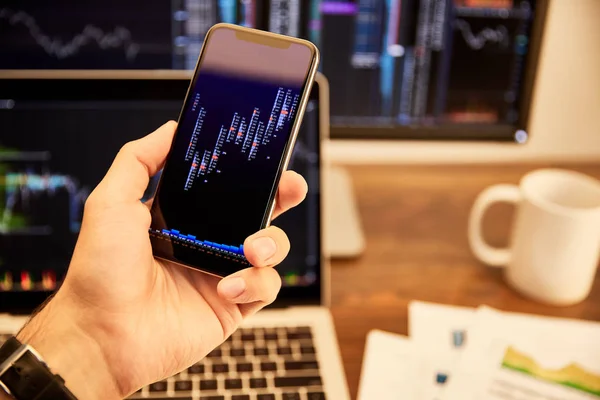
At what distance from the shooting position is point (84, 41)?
75 cm

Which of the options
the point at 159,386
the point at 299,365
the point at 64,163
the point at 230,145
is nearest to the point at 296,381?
the point at 299,365

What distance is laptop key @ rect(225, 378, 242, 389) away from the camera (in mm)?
623

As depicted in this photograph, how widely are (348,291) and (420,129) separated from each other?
22 cm

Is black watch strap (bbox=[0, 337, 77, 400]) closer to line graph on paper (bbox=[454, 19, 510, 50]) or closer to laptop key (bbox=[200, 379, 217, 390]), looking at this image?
laptop key (bbox=[200, 379, 217, 390])

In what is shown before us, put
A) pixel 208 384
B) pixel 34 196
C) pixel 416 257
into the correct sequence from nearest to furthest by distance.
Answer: pixel 208 384, pixel 34 196, pixel 416 257

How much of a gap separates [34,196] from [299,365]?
346 mm

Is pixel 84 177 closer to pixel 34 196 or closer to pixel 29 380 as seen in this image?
pixel 34 196

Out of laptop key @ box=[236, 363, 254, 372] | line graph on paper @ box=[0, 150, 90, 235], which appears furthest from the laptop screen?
laptop key @ box=[236, 363, 254, 372]

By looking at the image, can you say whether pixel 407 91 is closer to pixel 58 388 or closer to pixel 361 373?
pixel 361 373

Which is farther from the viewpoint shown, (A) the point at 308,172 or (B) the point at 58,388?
(A) the point at 308,172

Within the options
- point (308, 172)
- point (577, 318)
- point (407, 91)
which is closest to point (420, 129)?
point (407, 91)

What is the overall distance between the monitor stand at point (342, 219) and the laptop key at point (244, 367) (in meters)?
0.22

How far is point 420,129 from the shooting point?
2.66 feet

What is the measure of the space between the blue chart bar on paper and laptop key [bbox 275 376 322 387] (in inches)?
5.7
